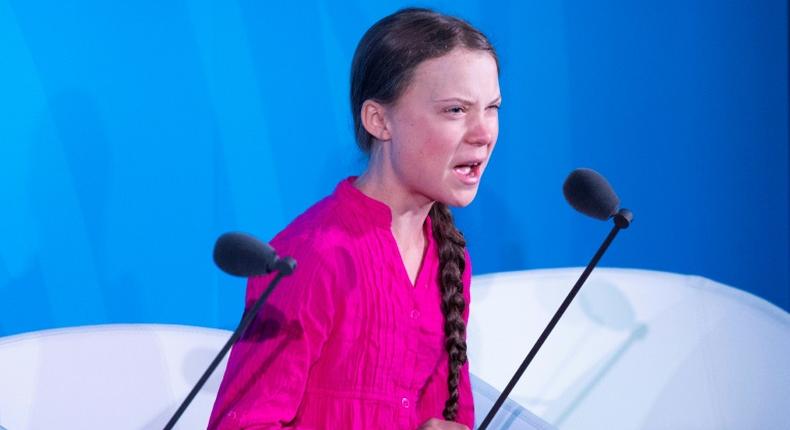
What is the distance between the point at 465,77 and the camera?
1.15m

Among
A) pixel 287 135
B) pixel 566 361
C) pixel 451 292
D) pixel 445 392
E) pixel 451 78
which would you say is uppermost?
pixel 451 78

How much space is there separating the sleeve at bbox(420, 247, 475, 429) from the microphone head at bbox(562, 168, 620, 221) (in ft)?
0.93

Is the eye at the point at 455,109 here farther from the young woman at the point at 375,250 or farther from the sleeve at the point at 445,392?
the sleeve at the point at 445,392

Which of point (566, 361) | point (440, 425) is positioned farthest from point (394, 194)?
point (566, 361)

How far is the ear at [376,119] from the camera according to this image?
46.4 inches

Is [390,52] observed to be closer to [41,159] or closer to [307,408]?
[307,408]

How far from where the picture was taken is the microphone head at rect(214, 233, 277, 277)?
2.88 ft

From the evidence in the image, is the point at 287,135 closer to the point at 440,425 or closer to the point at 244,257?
the point at 440,425

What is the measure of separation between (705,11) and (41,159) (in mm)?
1412

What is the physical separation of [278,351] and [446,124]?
0.28 m

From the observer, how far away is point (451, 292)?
4.17ft

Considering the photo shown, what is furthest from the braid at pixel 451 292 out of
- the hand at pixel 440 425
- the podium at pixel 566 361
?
the podium at pixel 566 361

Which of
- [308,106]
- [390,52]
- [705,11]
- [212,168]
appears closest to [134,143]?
[212,168]

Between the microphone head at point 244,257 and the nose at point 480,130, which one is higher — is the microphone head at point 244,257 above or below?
below
